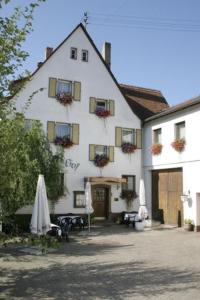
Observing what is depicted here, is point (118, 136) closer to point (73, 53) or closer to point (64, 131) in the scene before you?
point (64, 131)

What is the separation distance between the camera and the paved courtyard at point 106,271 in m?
8.36

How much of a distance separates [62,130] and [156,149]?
19.1 feet

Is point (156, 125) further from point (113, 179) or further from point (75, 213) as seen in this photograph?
point (75, 213)

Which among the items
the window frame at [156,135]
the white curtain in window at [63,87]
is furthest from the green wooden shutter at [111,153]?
the white curtain in window at [63,87]

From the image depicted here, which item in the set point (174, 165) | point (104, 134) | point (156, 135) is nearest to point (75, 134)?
point (104, 134)

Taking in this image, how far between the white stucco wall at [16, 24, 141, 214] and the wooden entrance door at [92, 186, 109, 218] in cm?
50

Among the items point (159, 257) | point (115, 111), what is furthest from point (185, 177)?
point (159, 257)

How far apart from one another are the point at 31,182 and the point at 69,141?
20.1ft

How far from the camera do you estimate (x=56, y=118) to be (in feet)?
77.3

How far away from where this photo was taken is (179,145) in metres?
22.3

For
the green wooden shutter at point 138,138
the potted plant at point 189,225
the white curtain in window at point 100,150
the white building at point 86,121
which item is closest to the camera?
the potted plant at point 189,225

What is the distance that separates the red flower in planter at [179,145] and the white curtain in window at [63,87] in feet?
22.9

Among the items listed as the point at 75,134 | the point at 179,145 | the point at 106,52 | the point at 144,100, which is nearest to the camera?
the point at 179,145

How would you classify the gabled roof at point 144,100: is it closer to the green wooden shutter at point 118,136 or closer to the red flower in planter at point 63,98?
the green wooden shutter at point 118,136
